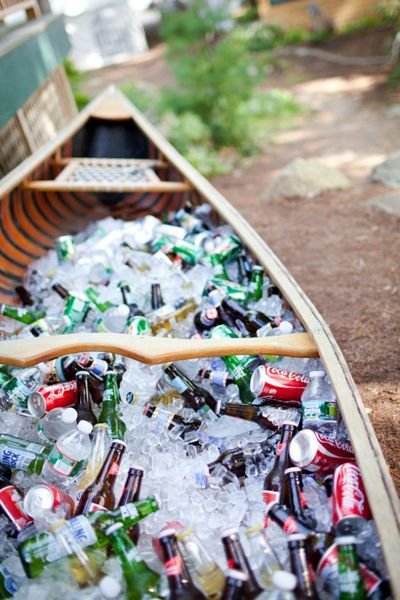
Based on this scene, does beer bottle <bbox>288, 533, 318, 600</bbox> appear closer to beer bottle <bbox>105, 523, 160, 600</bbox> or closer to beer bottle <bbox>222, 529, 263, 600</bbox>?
beer bottle <bbox>222, 529, 263, 600</bbox>

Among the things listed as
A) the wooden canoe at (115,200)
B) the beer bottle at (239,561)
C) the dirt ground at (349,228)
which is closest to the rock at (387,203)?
the dirt ground at (349,228)

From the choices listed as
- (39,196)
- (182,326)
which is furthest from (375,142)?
(182,326)

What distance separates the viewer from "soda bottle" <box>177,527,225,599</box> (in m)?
1.61

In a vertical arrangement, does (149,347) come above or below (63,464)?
above

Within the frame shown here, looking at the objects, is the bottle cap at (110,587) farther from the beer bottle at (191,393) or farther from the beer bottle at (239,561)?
the beer bottle at (191,393)

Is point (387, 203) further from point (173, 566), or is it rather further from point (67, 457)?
point (173, 566)

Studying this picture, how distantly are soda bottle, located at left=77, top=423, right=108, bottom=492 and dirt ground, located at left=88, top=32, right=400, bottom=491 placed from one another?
1.39 meters

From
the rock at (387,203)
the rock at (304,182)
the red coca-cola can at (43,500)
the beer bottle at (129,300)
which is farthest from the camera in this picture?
the rock at (304,182)

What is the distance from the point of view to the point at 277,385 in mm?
2197

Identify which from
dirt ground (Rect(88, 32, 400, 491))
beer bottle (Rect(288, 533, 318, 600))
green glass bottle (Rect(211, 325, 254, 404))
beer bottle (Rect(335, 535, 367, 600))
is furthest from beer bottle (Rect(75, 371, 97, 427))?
dirt ground (Rect(88, 32, 400, 491))

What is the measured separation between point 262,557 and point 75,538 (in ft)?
2.04

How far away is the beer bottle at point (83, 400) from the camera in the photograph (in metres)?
2.26

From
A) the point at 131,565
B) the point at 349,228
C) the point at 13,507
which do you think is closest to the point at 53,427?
the point at 13,507

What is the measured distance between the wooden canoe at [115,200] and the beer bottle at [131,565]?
2.43 feet
